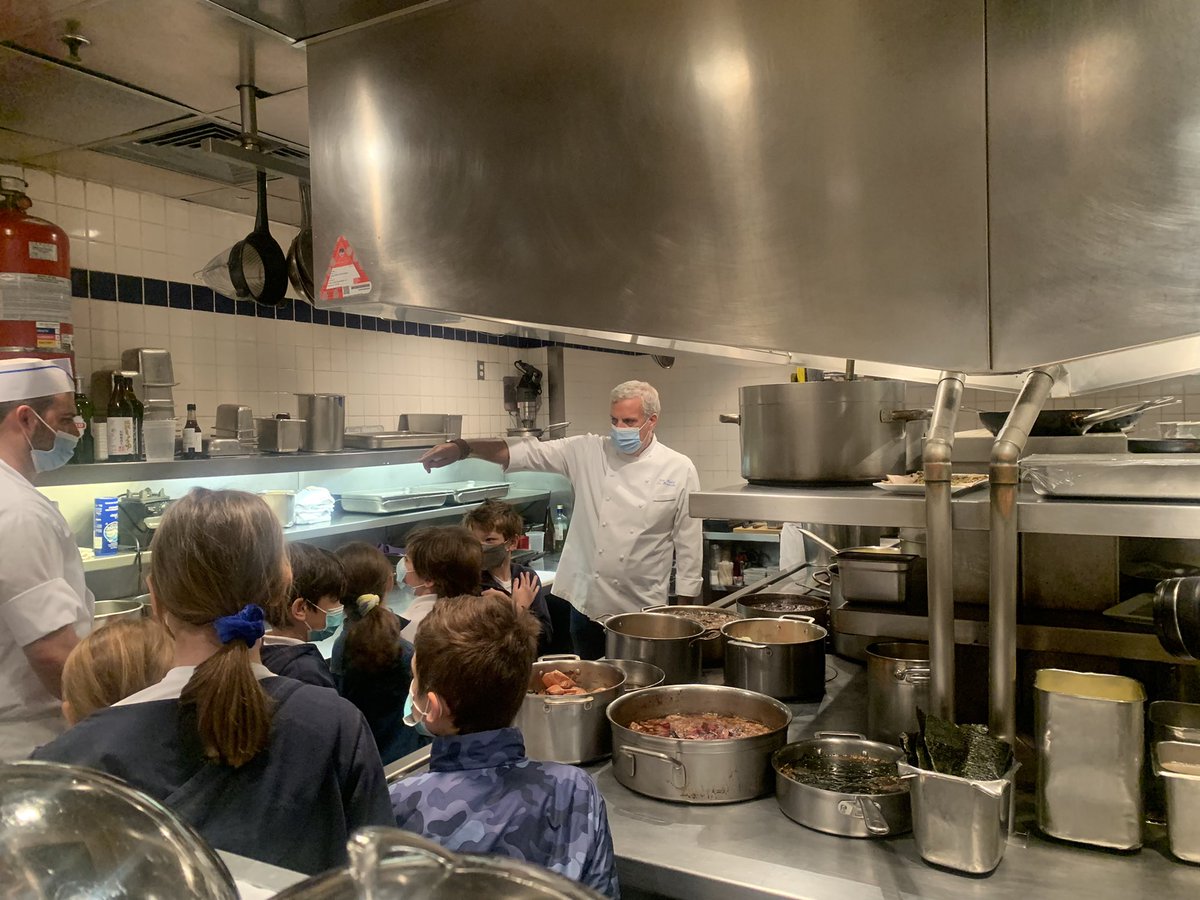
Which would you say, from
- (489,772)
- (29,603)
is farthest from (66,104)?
(489,772)

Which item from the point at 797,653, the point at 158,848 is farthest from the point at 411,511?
Result: the point at 158,848

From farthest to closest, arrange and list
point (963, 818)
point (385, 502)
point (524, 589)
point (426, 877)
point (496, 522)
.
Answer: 1. point (385, 502)
2. point (496, 522)
3. point (524, 589)
4. point (963, 818)
5. point (426, 877)

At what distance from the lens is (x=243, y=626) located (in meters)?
1.27

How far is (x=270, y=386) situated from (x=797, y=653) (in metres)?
2.95

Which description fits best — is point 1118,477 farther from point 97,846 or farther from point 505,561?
point 505,561

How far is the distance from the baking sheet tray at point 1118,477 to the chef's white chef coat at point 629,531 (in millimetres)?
2392

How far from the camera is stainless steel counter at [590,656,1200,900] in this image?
1.13 meters

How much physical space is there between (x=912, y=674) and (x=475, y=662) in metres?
0.84

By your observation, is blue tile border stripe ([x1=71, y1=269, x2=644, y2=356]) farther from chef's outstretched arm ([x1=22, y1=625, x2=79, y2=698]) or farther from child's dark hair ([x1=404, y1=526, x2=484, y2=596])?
chef's outstretched arm ([x1=22, y1=625, x2=79, y2=698])

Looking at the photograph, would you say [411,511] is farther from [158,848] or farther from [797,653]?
[158,848]

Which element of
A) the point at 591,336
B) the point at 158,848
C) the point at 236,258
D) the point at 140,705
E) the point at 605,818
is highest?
the point at 236,258

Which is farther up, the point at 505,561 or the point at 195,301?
the point at 195,301

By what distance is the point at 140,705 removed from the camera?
47.5 inches

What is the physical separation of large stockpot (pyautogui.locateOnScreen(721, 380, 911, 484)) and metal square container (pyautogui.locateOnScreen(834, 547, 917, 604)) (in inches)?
7.7
